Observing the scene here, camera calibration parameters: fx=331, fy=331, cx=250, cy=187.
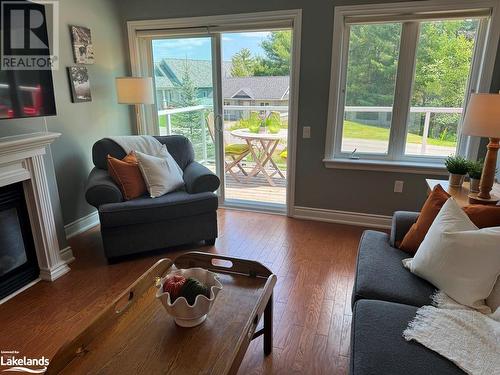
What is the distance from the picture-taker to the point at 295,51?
10.5 feet

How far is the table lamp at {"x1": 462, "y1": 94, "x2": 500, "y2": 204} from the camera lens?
194 centimetres

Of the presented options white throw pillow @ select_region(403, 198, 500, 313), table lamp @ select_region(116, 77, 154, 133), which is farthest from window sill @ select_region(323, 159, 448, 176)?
table lamp @ select_region(116, 77, 154, 133)

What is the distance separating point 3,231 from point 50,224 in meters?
0.29

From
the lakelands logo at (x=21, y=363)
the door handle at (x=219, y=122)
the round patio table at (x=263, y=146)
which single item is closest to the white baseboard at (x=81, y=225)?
the lakelands logo at (x=21, y=363)

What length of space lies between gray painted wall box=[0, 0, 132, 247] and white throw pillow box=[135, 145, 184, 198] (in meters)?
0.69

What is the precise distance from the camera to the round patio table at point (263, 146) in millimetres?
4035

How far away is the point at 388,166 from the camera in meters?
3.20

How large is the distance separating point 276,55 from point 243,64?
0.37m

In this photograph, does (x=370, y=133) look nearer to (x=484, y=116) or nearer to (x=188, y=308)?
(x=484, y=116)

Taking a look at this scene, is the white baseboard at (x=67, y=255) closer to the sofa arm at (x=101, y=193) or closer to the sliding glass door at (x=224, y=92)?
the sofa arm at (x=101, y=193)

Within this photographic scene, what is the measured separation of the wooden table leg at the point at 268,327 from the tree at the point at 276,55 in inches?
101

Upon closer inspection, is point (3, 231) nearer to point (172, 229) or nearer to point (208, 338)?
point (172, 229)

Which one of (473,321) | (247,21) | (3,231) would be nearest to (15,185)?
(3,231)

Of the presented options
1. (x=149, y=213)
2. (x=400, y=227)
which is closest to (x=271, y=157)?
(x=149, y=213)
